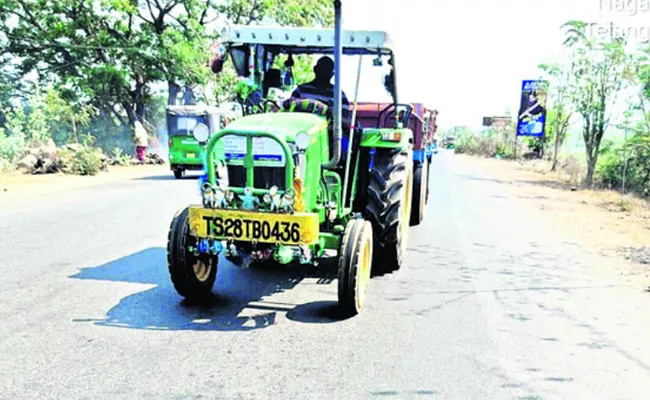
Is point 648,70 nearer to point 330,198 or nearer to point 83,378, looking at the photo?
point 330,198

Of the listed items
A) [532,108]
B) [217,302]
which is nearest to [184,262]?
[217,302]

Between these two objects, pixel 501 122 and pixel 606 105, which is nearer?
pixel 606 105

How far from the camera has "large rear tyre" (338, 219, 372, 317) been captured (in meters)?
5.27

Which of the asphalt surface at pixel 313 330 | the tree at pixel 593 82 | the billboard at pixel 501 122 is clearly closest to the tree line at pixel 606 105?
the tree at pixel 593 82

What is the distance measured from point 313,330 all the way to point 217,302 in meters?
1.17

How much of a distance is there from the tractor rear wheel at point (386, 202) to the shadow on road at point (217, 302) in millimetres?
676

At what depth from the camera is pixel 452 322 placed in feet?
18.1

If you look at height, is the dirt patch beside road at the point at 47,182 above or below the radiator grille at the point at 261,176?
below

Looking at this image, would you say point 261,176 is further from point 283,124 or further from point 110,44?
point 110,44

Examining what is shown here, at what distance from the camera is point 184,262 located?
5.54 m

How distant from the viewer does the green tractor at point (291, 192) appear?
522 centimetres

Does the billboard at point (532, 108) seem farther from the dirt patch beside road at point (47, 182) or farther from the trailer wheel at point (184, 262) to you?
the trailer wheel at point (184, 262)

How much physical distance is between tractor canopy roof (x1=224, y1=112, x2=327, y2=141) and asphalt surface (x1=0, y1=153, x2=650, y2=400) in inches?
64.1

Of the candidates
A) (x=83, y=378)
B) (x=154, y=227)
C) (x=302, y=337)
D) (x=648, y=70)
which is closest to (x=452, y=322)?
(x=302, y=337)
